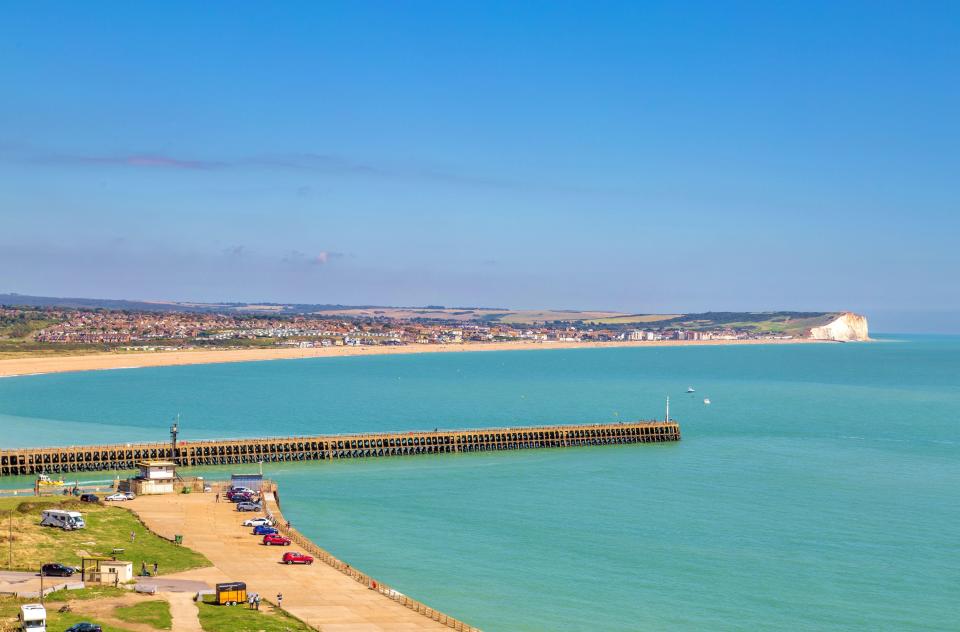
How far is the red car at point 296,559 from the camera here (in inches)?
2074

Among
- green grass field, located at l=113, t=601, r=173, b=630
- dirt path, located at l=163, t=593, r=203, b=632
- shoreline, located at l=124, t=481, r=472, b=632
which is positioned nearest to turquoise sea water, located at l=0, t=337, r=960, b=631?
shoreline, located at l=124, t=481, r=472, b=632

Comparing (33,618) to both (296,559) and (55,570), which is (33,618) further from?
(296,559)

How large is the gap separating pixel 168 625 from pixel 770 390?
16050cm

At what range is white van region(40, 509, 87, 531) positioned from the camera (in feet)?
184

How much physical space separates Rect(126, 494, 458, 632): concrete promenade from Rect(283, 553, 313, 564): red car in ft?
1.71

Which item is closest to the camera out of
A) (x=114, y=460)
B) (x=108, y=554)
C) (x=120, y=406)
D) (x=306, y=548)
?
(x=108, y=554)

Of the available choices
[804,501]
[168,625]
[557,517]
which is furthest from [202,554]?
[804,501]

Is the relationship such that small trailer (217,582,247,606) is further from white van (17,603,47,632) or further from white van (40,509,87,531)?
white van (40,509,87,531)

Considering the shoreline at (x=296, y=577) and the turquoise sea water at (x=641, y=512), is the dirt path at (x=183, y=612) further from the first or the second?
the turquoise sea water at (x=641, y=512)

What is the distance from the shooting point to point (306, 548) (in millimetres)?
56156

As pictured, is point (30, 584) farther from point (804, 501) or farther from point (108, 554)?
point (804, 501)

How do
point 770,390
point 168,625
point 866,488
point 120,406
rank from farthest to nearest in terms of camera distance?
point 770,390 < point 120,406 < point 866,488 < point 168,625

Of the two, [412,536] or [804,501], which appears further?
[804,501]

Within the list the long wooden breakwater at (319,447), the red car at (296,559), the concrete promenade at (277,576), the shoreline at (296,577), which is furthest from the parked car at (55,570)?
the long wooden breakwater at (319,447)
